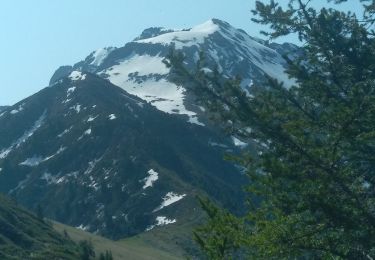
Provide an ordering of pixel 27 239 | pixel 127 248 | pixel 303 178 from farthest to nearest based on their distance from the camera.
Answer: pixel 127 248
pixel 27 239
pixel 303 178

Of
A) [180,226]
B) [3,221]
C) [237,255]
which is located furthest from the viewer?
[180,226]

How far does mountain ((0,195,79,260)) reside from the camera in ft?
353

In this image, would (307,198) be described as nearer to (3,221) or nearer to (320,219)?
(320,219)

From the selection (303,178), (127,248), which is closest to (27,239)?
(127,248)

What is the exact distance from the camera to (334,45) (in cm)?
2303

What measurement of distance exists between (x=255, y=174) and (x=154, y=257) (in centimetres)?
14281

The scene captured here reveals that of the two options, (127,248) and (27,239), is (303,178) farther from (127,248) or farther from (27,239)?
(127,248)

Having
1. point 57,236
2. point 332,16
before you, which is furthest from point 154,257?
point 332,16

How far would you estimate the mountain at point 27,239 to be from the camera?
4240 inches

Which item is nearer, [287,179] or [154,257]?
[287,179]

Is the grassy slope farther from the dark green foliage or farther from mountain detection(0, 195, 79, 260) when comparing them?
the dark green foliage

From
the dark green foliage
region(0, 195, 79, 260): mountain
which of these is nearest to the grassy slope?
region(0, 195, 79, 260): mountain

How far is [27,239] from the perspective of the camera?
119812 mm

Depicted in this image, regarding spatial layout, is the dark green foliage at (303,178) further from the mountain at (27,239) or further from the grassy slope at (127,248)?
the grassy slope at (127,248)
